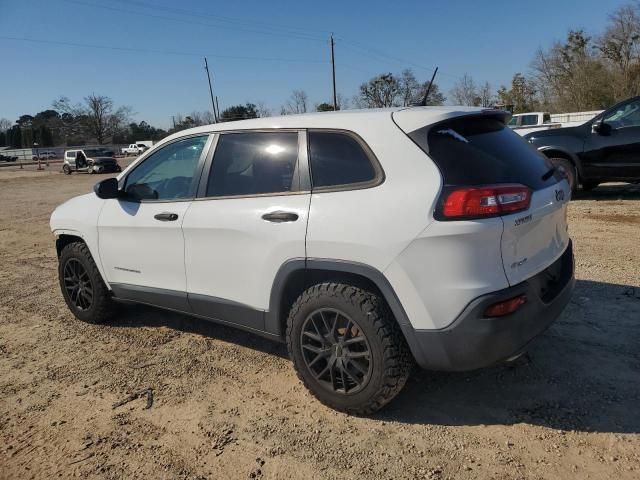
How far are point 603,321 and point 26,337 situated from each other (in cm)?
483

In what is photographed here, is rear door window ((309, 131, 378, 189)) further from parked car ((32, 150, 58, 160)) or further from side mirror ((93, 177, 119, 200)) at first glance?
parked car ((32, 150, 58, 160))

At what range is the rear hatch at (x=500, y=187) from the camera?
247 cm

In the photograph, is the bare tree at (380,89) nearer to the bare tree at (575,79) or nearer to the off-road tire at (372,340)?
the bare tree at (575,79)

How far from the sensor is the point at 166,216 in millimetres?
3668

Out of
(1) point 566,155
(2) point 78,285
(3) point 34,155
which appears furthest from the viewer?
(3) point 34,155

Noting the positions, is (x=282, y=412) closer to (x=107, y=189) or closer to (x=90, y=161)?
(x=107, y=189)

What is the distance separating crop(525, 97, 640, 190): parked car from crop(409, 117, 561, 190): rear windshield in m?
6.23

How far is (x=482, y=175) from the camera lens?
2.58 meters

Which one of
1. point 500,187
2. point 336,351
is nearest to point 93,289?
point 336,351

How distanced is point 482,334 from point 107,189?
3.02m

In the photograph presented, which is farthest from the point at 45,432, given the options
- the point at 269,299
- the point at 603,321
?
the point at 603,321

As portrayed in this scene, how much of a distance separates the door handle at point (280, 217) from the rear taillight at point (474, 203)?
2.87 feet

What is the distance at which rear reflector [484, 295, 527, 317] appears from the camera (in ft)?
8.09

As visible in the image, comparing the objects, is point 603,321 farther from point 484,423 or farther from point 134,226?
point 134,226
